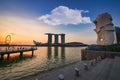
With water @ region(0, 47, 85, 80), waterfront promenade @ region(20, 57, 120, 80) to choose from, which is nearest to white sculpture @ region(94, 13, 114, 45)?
water @ region(0, 47, 85, 80)

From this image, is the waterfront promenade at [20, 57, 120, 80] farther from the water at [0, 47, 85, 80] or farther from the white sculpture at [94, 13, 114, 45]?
the white sculpture at [94, 13, 114, 45]

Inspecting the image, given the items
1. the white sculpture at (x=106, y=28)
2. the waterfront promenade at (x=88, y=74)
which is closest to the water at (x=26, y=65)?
the waterfront promenade at (x=88, y=74)

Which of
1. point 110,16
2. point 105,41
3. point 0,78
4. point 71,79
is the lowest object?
point 0,78

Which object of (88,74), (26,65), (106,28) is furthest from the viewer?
(106,28)

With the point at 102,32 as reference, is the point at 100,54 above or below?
below

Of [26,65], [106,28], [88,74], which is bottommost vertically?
[26,65]

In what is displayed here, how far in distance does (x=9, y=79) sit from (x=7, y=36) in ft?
246

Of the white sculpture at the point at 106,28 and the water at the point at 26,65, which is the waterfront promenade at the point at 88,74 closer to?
the water at the point at 26,65

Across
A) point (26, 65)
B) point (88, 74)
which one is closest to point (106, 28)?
point (26, 65)

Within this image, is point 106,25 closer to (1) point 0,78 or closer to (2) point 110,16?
(2) point 110,16

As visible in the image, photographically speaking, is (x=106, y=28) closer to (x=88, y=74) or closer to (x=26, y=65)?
(x=26, y=65)

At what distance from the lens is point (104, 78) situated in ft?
36.0

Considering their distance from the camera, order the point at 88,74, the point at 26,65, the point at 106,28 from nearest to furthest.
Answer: the point at 88,74, the point at 26,65, the point at 106,28

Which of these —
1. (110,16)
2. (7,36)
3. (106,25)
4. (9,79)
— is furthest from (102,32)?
(7,36)
